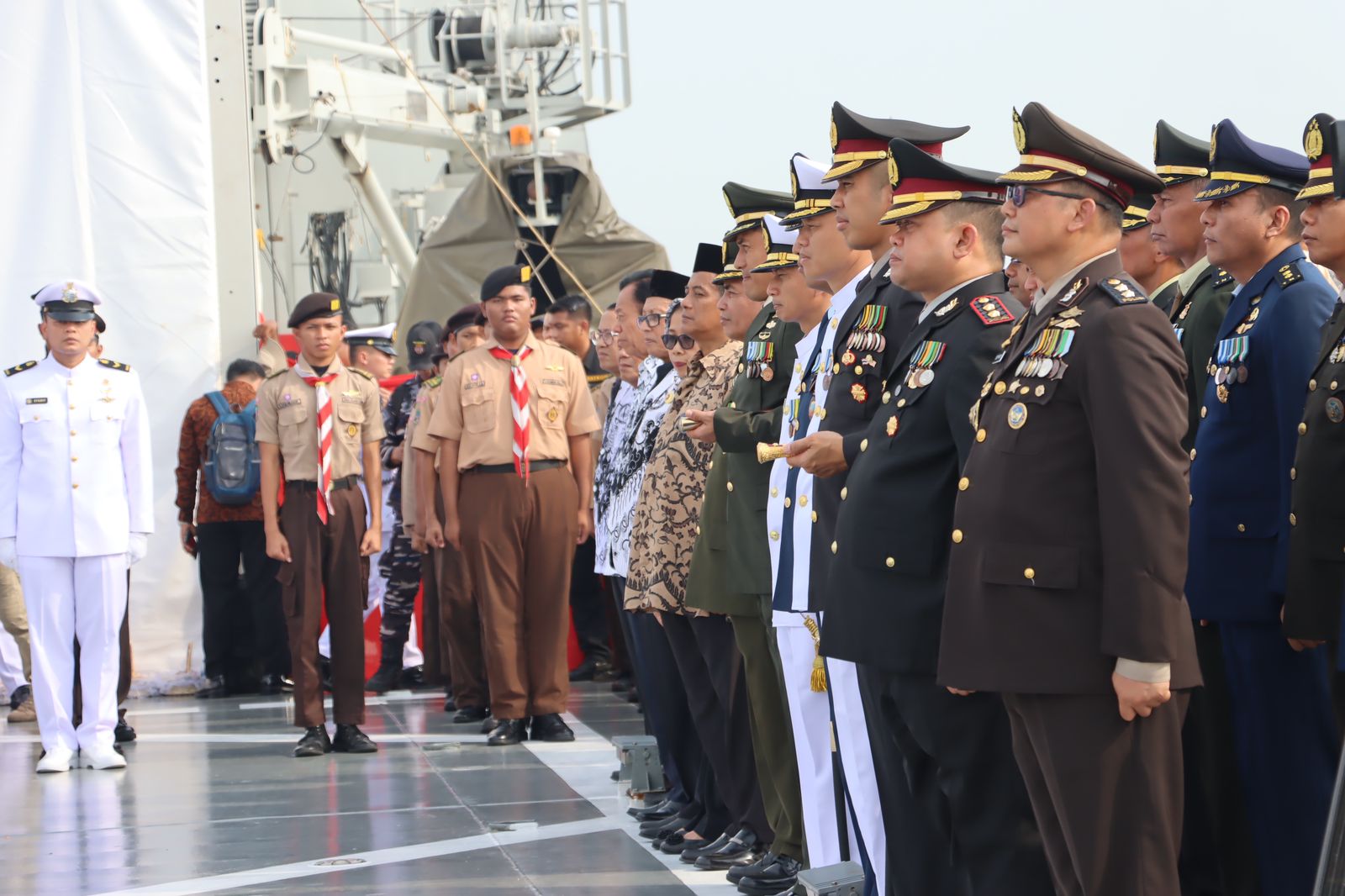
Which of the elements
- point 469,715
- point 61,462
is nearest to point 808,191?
point 61,462

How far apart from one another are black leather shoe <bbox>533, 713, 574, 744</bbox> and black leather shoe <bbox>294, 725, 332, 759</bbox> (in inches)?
36.4

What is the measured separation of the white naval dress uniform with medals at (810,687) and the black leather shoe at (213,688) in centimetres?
611

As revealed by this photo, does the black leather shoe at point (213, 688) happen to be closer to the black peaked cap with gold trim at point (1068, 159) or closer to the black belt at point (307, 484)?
the black belt at point (307, 484)

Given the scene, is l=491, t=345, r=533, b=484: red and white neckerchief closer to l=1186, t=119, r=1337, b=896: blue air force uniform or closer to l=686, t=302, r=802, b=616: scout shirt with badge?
l=686, t=302, r=802, b=616: scout shirt with badge

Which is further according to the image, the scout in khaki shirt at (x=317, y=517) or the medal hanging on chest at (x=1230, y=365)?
the scout in khaki shirt at (x=317, y=517)

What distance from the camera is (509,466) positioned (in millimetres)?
7344

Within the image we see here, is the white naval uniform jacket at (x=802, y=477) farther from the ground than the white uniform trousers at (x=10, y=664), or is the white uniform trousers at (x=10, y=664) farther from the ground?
the white naval uniform jacket at (x=802, y=477)

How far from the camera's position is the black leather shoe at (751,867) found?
14.8ft

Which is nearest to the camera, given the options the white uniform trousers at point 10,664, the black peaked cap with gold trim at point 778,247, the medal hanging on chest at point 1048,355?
the medal hanging on chest at point 1048,355

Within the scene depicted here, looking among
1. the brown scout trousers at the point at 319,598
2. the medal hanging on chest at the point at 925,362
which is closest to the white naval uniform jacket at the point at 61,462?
the brown scout trousers at the point at 319,598

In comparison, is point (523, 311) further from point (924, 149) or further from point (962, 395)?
point (962, 395)

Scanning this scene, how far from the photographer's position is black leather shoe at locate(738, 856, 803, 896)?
444 centimetres

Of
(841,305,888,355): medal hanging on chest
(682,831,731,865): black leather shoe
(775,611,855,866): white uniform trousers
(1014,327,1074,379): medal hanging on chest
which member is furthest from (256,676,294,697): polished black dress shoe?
(1014,327,1074,379): medal hanging on chest

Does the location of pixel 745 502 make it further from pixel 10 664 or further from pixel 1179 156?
pixel 10 664
